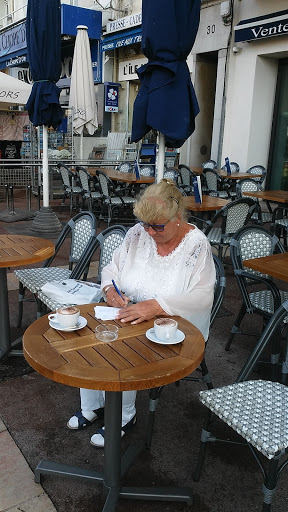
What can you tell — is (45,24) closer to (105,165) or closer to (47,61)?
(47,61)

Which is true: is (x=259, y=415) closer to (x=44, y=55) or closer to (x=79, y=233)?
(x=79, y=233)

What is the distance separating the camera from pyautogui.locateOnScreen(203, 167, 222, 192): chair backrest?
773cm

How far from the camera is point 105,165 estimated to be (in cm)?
1055

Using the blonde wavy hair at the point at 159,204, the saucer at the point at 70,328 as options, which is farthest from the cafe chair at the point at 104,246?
the saucer at the point at 70,328

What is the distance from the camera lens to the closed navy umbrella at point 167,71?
316cm

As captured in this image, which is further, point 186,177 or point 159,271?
point 186,177

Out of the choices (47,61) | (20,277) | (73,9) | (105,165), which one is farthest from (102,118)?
(20,277)

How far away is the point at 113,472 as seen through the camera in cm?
196

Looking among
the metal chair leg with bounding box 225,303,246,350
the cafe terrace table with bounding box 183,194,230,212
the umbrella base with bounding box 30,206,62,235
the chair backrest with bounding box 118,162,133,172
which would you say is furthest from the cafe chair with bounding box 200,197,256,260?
the chair backrest with bounding box 118,162,133,172

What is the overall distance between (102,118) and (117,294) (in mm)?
13976

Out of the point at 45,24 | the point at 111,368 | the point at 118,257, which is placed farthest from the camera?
the point at 45,24

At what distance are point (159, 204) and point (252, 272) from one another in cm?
149

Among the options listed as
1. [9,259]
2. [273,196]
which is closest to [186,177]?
[273,196]

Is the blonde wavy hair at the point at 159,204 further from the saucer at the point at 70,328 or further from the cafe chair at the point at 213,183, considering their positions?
the cafe chair at the point at 213,183
